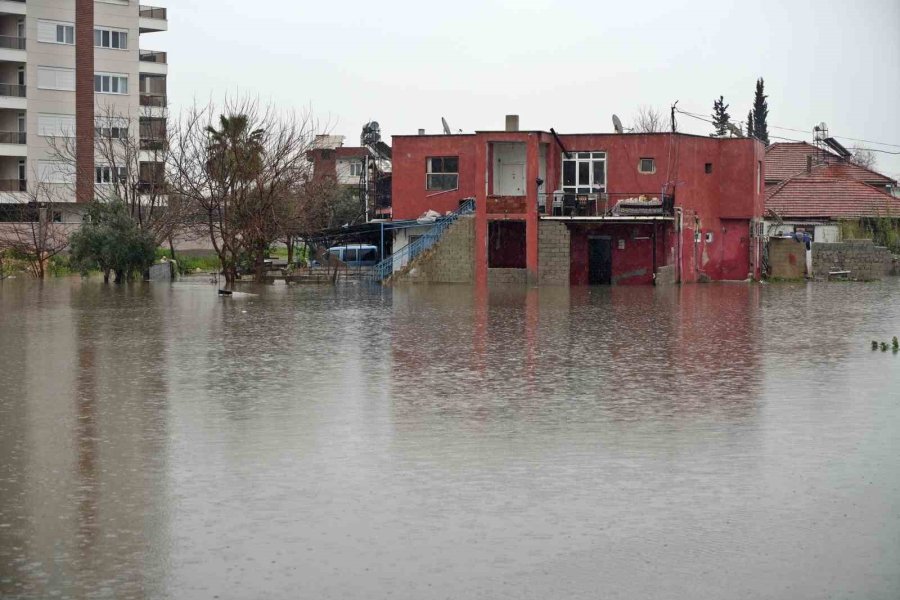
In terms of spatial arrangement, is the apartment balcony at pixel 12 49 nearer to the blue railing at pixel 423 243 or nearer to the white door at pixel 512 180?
the blue railing at pixel 423 243

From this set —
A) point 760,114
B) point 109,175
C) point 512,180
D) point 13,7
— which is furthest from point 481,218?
point 760,114

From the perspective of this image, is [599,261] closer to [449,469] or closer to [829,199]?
[829,199]

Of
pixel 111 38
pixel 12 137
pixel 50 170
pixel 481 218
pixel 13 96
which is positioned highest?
pixel 111 38

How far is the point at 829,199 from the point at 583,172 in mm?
19559

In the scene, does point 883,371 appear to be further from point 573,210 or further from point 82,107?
point 82,107

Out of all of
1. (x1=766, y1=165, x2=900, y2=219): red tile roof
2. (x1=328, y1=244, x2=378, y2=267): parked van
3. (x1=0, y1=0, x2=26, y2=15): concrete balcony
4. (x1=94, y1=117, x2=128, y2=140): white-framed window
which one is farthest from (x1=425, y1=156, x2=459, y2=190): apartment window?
(x1=0, y1=0, x2=26, y2=15): concrete balcony

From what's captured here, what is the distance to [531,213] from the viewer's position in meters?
51.3

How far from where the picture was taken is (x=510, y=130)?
53.4 meters

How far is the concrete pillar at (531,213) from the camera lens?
2013 inches

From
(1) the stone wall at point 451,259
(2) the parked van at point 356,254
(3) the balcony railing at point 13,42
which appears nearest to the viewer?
(1) the stone wall at point 451,259

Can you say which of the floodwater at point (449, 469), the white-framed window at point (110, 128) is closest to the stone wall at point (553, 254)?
the white-framed window at point (110, 128)

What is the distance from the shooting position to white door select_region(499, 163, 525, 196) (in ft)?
177

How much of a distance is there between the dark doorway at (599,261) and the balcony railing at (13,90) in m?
38.4

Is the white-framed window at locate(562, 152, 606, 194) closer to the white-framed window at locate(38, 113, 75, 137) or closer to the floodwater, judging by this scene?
the floodwater
